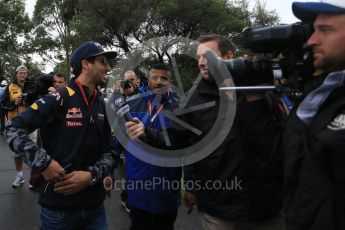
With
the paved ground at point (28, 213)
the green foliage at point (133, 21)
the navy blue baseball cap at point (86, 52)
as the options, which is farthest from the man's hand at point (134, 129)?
the green foliage at point (133, 21)

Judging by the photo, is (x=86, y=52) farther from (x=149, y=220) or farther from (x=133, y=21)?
(x=133, y=21)

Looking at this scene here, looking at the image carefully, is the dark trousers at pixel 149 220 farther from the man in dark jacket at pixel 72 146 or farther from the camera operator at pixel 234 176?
the camera operator at pixel 234 176

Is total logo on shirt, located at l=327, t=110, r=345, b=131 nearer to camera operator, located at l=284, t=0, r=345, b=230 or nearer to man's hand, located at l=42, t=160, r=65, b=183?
camera operator, located at l=284, t=0, r=345, b=230

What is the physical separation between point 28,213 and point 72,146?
2774 millimetres

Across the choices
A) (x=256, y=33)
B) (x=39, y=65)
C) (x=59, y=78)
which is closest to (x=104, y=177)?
(x=256, y=33)

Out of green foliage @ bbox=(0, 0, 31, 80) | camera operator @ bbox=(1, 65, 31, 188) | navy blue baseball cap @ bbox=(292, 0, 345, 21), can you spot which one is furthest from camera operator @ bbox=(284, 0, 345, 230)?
green foliage @ bbox=(0, 0, 31, 80)

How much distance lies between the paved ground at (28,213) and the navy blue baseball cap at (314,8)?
340 centimetres

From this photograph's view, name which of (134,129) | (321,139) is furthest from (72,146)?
(321,139)

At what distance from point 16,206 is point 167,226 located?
287 cm

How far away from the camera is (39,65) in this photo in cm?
4097

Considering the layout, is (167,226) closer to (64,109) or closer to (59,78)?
(64,109)

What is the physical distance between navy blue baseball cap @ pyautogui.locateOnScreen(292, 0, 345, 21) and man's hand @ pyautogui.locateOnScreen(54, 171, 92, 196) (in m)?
1.75

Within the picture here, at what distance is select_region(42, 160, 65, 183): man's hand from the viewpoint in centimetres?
258

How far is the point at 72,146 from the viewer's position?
9.14 feet
